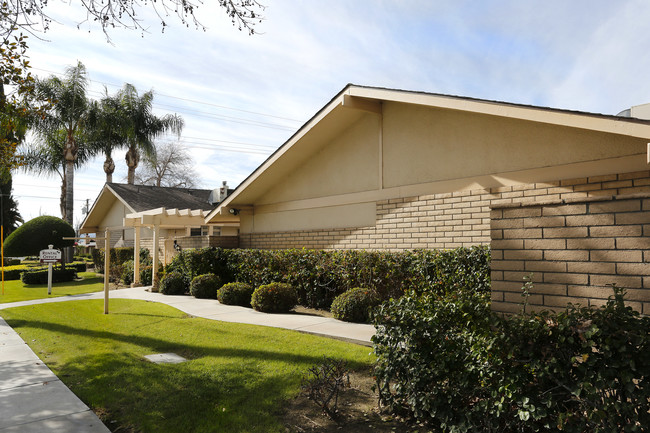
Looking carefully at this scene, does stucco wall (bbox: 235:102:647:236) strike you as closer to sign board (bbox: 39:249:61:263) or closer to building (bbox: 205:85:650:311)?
building (bbox: 205:85:650:311)

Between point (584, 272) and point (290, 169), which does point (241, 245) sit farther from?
point (584, 272)

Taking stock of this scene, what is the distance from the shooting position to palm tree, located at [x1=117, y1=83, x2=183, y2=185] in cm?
3102

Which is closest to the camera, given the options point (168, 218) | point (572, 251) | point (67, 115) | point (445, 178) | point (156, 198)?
point (572, 251)

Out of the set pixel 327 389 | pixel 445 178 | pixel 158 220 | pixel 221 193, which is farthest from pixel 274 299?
pixel 221 193

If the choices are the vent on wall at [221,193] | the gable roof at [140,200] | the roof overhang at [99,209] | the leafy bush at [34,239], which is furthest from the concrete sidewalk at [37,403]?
the leafy bush at [34,239]

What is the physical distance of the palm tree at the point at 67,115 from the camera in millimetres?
26578

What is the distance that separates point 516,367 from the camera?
3207 millimetres

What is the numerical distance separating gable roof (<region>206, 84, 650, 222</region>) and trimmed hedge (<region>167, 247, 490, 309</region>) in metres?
1.95

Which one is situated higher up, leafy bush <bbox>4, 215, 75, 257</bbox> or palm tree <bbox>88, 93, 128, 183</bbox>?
palm tree <bbox>88, 93, 128, 183</bbox>

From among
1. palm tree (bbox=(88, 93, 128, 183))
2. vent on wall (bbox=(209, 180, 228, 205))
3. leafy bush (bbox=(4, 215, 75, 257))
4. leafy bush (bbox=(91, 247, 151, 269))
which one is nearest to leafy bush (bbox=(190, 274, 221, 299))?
leafy bush (bbox=(91, 247, 151, 269))

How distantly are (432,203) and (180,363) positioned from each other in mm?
5794

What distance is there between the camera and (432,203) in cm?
922

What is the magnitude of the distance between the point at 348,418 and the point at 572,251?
240 cm

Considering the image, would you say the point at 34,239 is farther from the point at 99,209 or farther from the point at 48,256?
the point at 48,256
